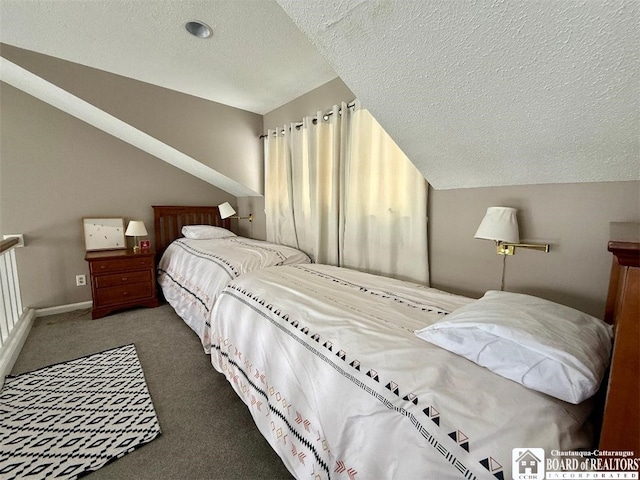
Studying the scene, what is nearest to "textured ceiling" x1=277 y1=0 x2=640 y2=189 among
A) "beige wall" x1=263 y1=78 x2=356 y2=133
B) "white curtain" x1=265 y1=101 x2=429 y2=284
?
"white curtain" x1=265 y1=101 x2=429 y2=284

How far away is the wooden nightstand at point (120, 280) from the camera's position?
8.33 ft

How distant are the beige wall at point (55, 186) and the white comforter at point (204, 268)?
0.83 m

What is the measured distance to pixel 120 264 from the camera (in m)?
2.65

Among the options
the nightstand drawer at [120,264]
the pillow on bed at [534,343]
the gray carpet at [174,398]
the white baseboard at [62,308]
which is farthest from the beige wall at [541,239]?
the white baseboard at [62,308]

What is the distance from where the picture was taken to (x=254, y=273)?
5.55 ft

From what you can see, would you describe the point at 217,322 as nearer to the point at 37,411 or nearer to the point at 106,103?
the point at 37,411

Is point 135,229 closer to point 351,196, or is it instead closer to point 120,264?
point 120,264

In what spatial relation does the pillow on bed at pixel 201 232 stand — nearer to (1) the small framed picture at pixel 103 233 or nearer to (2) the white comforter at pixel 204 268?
(2) the white comforter at pixel 204 268

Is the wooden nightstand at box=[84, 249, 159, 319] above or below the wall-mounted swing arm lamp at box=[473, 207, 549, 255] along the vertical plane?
below

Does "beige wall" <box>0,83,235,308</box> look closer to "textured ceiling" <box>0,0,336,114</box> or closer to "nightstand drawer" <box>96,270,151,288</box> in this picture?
"nightstand drawer" <box>96,270,151,288</box>

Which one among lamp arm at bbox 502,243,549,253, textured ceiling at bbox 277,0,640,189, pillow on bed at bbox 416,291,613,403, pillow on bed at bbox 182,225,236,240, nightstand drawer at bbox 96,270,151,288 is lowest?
nightstand drawer at bbox 96,270,151,288

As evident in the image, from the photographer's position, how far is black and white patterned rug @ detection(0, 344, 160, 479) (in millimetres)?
1131

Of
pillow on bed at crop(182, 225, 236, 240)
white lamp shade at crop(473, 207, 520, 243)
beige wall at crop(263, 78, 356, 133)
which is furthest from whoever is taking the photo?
pillow on bed at crop(182, 225, 236, 240)

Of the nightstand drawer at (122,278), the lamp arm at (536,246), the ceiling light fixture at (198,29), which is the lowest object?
the nightstand drawer at (122,278)
